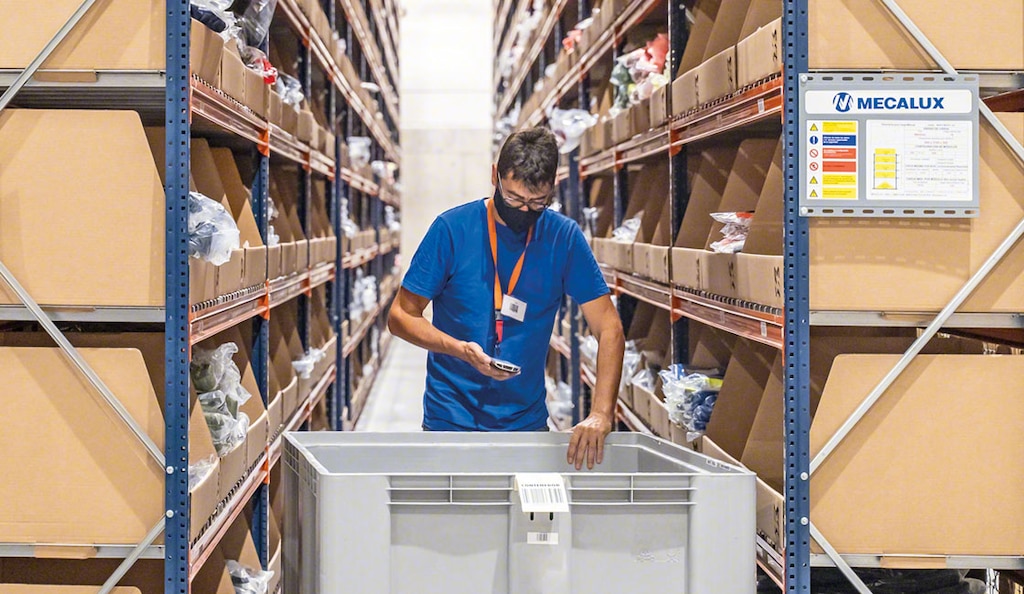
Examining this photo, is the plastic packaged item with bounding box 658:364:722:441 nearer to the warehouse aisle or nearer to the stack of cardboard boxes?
the stack of cardboard boxes

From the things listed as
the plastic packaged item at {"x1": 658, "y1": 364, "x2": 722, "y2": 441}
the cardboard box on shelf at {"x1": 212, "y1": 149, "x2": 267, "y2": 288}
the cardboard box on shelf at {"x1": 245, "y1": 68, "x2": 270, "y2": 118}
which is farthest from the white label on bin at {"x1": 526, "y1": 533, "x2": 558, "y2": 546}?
the cardboard box on shelf at {"x1": 245, "y1": 68, "x2": 270, "y2": 118}

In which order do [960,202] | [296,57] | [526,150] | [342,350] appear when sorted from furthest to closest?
[342,350], [296,57], [526,150], [960,202]

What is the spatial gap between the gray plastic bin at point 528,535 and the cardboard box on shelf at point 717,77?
139 cm

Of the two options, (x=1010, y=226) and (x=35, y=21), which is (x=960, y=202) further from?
(x=35, y=21)

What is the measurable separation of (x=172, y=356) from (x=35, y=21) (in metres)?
0.94

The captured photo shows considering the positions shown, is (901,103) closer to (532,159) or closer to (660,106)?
(532,159)

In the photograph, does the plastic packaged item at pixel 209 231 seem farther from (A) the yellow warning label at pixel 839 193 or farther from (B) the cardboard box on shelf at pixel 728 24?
(B) the cardboard box on shelf at pixel 728 24

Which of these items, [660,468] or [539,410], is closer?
[660,468]

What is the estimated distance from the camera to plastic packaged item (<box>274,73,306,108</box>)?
4640 millimetres

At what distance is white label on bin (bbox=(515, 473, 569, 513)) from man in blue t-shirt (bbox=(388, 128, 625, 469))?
1.02m

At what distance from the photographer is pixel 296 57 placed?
5.40 m

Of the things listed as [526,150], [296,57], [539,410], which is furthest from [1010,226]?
[296,57]

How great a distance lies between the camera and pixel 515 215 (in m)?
3.18

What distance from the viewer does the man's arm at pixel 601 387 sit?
106 inches
